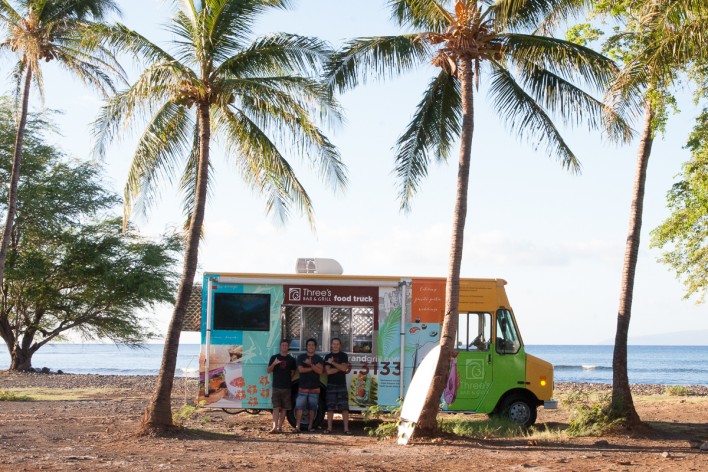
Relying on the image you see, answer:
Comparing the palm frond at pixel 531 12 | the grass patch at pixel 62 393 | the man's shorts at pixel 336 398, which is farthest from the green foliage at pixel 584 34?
the grass patch at pixel 62 393

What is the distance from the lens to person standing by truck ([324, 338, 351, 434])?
14.2m

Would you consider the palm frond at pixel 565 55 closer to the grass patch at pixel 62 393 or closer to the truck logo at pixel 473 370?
the truck logo at pixel 473 370

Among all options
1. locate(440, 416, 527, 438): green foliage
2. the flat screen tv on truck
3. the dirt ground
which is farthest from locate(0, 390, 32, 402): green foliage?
locate(440, 416, 527, 438): green foliage

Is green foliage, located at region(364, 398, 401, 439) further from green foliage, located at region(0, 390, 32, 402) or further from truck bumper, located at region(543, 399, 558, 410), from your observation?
green foliage, located at region(0, 390, 32, 402)

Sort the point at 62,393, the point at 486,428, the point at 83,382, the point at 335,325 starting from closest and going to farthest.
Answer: the point at 486,428
the point at 335,325
the point at 62,393
the point at 83,382

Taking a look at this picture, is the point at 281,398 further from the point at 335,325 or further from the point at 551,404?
the point at 551,404

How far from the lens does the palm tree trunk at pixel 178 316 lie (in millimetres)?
13242

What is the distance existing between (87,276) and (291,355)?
16.7 meters

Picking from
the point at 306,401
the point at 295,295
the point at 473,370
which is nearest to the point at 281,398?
the point at 306,401

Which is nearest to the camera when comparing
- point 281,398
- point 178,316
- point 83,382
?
point 178,316

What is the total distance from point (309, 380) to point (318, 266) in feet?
6.34

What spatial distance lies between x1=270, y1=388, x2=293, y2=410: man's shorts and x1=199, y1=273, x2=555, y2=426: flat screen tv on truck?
1.06ft

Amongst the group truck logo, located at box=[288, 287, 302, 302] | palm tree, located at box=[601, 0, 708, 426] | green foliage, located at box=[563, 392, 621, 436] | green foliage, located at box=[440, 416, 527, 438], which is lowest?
green foliage, located at box=[440, 416, 527, 438]

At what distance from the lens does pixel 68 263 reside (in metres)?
29.2
